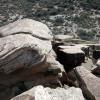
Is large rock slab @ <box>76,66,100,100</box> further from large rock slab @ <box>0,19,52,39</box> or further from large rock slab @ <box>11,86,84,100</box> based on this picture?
large rock slab @ <box>0,19,52,39</box>

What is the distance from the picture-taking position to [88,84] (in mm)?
9070

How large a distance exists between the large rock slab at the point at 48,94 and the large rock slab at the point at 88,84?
0.75 meters

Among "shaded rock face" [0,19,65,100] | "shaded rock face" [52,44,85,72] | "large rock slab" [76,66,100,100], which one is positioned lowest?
"shaded rock face" [52,44,85,72]

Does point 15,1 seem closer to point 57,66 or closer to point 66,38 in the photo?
point 66,38

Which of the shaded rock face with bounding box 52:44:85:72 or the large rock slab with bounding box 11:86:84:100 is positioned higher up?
the large rock slab with bounding box 11:86:84:100

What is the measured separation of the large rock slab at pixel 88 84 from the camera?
8.66m

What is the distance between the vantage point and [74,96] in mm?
7590

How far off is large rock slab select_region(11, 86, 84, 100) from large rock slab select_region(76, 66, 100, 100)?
2.46ft

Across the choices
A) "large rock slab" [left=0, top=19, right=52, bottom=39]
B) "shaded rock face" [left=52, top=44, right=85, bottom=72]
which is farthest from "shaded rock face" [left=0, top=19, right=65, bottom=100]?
"shaded rock face" [left=52, top=44, right=85, bottom=72]

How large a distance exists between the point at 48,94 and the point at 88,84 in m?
2.12

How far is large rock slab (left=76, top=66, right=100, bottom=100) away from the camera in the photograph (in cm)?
866

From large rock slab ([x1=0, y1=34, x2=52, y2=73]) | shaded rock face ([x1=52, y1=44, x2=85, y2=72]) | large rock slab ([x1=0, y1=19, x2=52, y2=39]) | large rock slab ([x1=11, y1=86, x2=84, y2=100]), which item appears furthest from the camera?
Answer: shaded rock face ([x1=52, y1=44, x2=85, y2=72])

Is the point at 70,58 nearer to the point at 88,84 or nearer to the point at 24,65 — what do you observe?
the point at 88,84

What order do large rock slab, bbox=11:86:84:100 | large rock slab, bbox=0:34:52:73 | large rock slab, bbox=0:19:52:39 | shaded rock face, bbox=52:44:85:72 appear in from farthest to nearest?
shaded rock face, bbox=52:44:85:72
large rock slab, bbox=0:19:52:39
large rock slab, bbox=0:34:52:73
large rock slab, bbox=11:86:84:100
